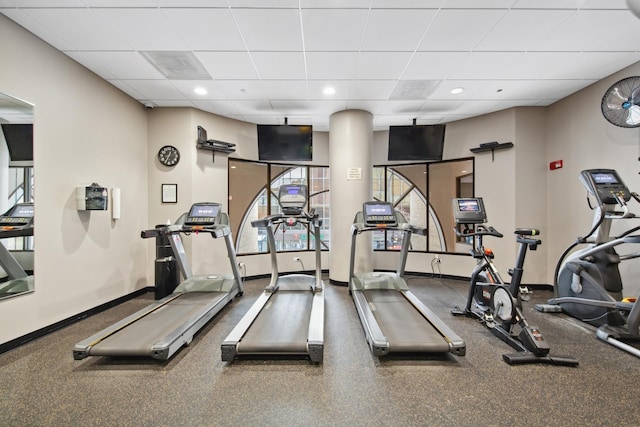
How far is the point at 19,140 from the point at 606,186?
6.50 meters

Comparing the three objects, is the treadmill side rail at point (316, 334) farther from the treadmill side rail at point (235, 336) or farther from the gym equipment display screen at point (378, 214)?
the gym equipment display screen at point (378, 214)

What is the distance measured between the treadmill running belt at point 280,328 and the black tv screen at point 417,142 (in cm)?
349

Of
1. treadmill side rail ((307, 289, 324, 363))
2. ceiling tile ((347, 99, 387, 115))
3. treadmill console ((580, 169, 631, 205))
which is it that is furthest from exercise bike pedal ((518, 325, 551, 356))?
ceiling tile ((347, 99, 387, 115))

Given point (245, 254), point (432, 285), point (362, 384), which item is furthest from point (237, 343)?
point (432, 285)

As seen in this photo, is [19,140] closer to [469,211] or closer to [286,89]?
[286,89]

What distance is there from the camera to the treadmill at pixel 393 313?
2.36 meters

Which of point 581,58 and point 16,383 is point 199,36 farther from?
point 581,58

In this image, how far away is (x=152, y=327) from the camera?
272 centimetres

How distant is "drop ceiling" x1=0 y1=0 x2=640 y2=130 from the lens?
8.12ft

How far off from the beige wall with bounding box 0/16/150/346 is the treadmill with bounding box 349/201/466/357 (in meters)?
3.58

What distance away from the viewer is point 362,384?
2.05 m

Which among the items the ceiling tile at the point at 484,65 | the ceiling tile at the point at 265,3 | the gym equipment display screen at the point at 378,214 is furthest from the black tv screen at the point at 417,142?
the ceiling tile at the point at 265,3

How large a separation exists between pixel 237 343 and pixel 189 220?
2105 millimetres

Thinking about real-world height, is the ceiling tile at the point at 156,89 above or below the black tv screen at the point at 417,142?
above
